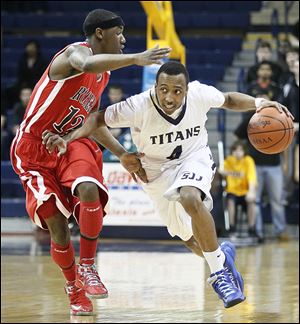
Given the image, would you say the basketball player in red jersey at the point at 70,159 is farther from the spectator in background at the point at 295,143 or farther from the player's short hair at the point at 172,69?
the spectator in background at the point at 295,143

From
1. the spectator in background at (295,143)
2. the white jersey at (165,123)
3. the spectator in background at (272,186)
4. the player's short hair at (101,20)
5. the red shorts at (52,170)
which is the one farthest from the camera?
the spectator in background at (272,186)

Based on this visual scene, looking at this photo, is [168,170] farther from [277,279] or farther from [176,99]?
[277,279]

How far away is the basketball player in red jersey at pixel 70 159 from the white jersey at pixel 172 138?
0.51 feet

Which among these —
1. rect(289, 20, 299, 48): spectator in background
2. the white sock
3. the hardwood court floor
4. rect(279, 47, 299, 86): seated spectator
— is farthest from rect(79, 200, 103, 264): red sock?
rect(289, 20, 299, 48): spectator in background

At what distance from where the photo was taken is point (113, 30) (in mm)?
6090

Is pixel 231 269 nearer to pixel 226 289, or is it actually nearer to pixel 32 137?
pixel 226 289

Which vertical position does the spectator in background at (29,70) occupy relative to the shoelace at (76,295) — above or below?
above

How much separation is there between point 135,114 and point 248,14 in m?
13.3

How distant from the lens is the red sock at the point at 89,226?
6255mm

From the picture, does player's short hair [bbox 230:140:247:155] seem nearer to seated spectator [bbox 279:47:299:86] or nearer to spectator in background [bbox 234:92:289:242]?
spectator in background [bbox 234:92:289:242]

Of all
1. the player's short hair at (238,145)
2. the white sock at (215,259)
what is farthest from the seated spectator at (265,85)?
the white sock at (215,259)

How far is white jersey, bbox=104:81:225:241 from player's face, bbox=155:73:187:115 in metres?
0.20

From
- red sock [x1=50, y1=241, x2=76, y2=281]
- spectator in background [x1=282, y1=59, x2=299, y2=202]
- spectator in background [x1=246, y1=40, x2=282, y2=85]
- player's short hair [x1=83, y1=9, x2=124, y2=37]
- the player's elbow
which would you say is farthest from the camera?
spectator in background [x1=246, y1=40, x2=282, y2=85]

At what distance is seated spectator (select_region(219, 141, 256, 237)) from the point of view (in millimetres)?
14134
